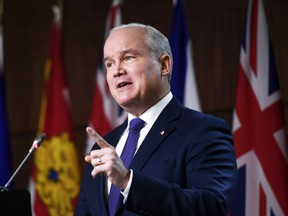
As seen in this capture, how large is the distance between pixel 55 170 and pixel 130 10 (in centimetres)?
145

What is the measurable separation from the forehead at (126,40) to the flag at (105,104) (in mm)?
2181

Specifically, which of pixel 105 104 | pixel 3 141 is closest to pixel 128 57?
pixel 105 104

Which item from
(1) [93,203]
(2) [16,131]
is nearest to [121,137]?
(1) [93,203]

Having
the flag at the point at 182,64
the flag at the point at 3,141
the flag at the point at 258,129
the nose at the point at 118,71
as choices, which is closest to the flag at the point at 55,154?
the flag at the point at 3,141

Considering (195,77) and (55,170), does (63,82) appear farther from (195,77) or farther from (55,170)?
(195,77)

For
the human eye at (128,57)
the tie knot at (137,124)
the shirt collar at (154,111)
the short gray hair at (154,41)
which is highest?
the short gray hair at (154,41)

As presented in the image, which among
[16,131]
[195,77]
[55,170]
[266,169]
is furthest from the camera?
[16,131]

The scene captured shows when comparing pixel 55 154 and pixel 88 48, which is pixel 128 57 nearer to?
pixel 55 154

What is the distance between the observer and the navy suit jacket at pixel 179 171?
1957 mm

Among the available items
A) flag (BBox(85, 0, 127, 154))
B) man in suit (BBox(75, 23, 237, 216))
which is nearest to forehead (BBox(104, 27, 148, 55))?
man in suit (BBox(75, 23, 237, 216))

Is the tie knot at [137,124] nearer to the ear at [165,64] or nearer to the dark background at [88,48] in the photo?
the ear at [165,64]

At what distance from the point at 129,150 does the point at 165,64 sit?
427 millimetres

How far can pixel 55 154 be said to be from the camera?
4.80 m

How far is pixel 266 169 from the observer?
3.68 meters
